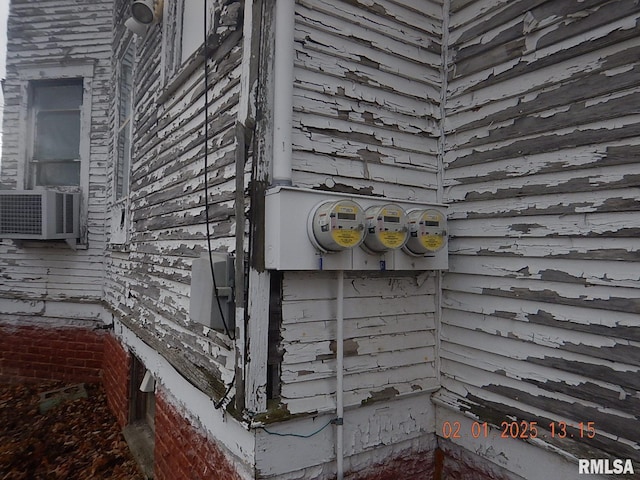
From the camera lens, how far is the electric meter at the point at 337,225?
2.09 m

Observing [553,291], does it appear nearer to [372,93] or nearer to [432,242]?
[432,242]

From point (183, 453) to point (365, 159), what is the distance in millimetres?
2422

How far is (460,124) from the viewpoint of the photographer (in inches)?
108

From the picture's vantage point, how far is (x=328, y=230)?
2.08m

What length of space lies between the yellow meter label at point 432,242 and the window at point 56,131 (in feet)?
21.1

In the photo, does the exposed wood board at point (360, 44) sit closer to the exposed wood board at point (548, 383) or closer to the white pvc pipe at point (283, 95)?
the white pvc pipe at point (283, 95)

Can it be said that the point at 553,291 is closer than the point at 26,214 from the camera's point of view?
Yes

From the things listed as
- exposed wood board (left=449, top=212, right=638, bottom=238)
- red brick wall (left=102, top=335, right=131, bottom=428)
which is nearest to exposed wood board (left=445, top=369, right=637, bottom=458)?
exposed wood board (left=449, top=212, right=638, bottom=238)

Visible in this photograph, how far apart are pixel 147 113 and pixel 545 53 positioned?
387 cm

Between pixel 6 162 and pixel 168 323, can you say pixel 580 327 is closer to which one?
pixel 168 323

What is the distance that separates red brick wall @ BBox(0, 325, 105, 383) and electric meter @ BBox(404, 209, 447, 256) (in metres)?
5.69

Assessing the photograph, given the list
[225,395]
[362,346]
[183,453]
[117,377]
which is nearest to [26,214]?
[117,377]

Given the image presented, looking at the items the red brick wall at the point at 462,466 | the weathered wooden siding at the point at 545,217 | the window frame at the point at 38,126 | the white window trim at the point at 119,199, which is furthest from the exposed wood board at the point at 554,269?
the window frame at the point at 38,126

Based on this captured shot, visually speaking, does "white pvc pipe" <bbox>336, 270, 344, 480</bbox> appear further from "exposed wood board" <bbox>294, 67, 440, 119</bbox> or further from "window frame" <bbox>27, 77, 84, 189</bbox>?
"window frame" <bbox>27, 77, 84, 189</bbox>
